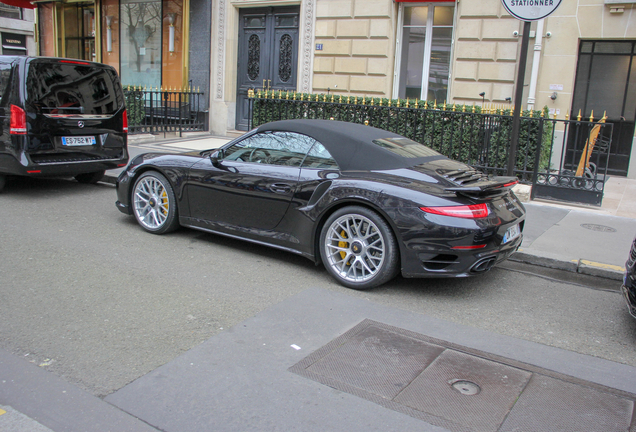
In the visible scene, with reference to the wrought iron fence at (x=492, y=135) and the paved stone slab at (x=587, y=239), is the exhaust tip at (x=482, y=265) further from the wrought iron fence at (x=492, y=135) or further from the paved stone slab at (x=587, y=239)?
the wrought iron fence at (x=492, y=135)

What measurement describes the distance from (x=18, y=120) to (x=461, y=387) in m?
6.93

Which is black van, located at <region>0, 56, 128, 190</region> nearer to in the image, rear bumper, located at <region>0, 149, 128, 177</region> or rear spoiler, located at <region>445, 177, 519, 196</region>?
rear bumper, located at <region>0, 149, 128, 177</region>

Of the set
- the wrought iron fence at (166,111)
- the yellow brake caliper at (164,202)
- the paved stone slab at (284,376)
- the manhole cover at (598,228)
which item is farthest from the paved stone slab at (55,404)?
the wrought iron fence at (166,111)

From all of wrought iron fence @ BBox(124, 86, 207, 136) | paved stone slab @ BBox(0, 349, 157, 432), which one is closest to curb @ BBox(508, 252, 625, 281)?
paved stone slab @ BBox(0, 349, 157, 432)

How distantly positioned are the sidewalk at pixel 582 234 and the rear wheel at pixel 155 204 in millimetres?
3459

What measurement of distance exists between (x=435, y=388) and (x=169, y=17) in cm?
1699

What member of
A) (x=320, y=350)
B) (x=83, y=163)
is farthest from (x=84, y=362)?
(x=83, y=163)

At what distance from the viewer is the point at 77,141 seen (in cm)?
817

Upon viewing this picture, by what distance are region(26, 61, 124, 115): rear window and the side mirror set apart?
3293 mm

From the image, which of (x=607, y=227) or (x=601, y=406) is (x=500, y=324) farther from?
(x=607, y=227)

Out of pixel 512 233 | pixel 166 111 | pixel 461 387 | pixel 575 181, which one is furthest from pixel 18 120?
pixel 575 181

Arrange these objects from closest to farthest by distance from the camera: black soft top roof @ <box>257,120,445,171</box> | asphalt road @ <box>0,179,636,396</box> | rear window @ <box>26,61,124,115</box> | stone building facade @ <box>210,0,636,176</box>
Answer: asphalt road @ <box>0,179,636,396</box> → black soft top roof @ <box>257,120,445,171</box> → rear window @ <box>26,61,124,115</box> → stone building facade @ <box>210,0,636,176</box>

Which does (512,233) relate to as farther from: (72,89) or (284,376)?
(72,89)

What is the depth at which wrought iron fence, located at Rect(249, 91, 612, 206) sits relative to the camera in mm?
8797
